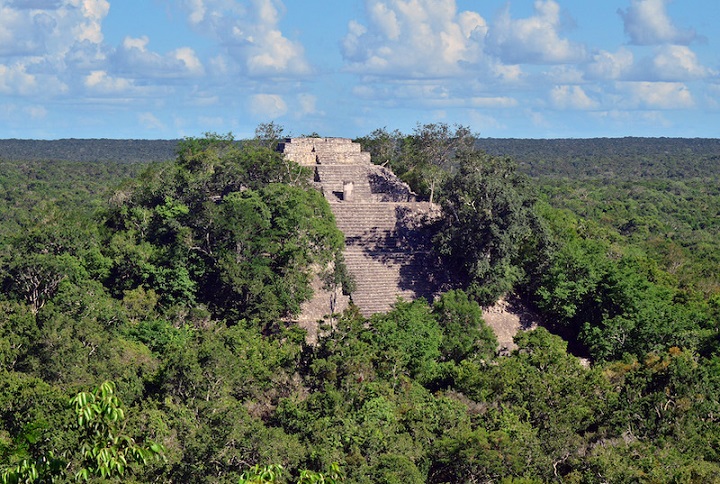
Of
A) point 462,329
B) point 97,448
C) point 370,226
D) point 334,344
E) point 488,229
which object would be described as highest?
point 97,448

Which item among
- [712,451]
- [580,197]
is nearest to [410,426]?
[712,451]

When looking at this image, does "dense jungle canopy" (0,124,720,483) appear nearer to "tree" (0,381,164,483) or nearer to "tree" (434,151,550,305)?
"tree" (434,151,550,305)

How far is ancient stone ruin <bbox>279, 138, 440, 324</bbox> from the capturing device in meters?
23.7

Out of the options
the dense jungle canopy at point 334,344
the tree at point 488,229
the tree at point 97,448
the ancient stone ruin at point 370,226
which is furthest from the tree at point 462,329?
the tree at point 97,448

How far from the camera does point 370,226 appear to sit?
25531 mm

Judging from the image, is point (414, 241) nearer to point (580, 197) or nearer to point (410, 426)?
point (410, 426)

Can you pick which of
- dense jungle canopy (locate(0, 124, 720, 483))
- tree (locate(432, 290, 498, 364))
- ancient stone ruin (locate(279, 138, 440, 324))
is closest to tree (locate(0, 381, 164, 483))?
dense jungle canopy (locate(0, 124, 720, 483))

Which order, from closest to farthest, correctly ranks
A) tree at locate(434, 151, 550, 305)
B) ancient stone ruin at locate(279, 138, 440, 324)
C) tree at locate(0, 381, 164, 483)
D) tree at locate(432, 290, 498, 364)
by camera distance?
1. tree at locate(0, 381, 164, 483)
2. tree at locate(432, 290, 498, 364)
3. tree at locate(434, 151, 550, 305)
4. ancient stone ruin at locate(279, 138, 440, 324)

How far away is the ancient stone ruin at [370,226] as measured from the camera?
23672mm

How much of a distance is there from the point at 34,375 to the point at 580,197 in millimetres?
43047

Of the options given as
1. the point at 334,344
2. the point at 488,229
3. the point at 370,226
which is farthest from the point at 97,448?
the point at 370,226

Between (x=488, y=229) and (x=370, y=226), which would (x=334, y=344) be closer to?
(x=488, y=229)

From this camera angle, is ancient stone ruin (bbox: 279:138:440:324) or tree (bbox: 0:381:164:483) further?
ancient stone ruin (bbox: 279:138:440:324)

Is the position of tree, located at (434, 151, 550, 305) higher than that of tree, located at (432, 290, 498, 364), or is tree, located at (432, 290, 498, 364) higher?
tree, located at (434, 151, 550, 305)
